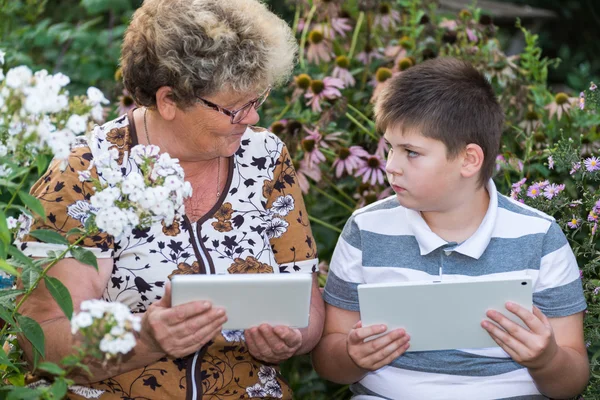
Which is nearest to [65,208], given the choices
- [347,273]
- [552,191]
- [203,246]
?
[203,246]

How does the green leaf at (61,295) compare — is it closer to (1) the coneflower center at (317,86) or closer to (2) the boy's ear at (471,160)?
(2) the boy's ear at (471,160)

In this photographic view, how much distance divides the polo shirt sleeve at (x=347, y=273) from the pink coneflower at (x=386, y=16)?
1364 millimetres

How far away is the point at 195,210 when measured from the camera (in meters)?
2.11

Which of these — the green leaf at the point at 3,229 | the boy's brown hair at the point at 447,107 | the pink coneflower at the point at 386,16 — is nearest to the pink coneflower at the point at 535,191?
the boy's brown hair at the point at 447,107

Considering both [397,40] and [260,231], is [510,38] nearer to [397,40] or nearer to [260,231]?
[397,40]

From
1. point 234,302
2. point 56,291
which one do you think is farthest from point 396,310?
point 56,291

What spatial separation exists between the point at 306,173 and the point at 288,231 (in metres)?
0.67

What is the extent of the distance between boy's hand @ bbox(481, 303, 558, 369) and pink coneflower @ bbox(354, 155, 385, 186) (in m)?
0.98

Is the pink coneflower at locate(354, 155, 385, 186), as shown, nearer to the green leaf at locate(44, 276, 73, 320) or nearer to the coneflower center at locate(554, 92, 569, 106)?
the coneflower center at locate(554, 92, 569, 106)

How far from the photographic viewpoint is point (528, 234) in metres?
2.08

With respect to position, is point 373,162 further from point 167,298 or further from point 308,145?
point 167,298

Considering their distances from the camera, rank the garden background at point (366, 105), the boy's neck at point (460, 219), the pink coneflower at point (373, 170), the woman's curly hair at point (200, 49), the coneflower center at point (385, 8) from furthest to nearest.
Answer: the coneflower center at point (385, 8), the pink coneflower at point (373, 170), the garden background at point (366, 105), the boy's neck at point (460, 219), the woman's curly hair at point (200, 49)

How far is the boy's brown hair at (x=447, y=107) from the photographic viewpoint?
6.64 ft

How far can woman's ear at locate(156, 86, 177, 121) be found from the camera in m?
2.02
